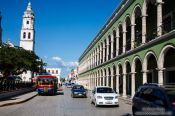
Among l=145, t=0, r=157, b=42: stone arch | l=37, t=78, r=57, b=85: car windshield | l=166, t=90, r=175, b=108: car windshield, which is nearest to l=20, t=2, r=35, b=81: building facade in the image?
l=37, t=78, r=57, b=85: car windshield

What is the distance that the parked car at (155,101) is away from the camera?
849 cm

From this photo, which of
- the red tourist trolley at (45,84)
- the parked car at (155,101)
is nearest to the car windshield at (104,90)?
the parked car at (155,101)

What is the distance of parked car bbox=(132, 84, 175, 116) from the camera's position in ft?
27.9

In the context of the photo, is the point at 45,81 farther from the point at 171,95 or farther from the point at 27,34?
the point at 27,34

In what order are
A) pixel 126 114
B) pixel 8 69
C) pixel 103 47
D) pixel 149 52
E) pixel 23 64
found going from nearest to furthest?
pixel 126 114, pixel 149 52, pixel 103 47, pixel 8 69, pixel 23 64

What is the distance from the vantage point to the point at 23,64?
1930 inches

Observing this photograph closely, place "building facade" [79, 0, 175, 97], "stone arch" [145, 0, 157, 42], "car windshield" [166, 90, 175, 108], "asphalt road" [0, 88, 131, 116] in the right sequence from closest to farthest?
"car windshield" [166, 90, 175, 108] → "asphalt road" [0, 88, 131, 116] → "building facade" [79, 0, 175, 97] → "stone arch" [145, 0, 157, 42]

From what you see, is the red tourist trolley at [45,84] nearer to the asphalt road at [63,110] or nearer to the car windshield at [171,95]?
the asphalt road at [63,110]

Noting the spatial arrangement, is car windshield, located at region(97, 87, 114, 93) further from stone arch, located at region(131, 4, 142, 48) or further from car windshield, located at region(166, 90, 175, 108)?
car windshield, located at region(166, 90, 175, 108)

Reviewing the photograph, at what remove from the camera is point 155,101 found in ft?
30.3

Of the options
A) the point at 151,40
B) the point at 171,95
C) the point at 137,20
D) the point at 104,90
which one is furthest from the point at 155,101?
the point at 137,20

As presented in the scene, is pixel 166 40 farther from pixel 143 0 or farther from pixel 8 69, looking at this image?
pixel 8 69

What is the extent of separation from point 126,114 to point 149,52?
718cm

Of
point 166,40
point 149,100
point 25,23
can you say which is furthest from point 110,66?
point 25,23
